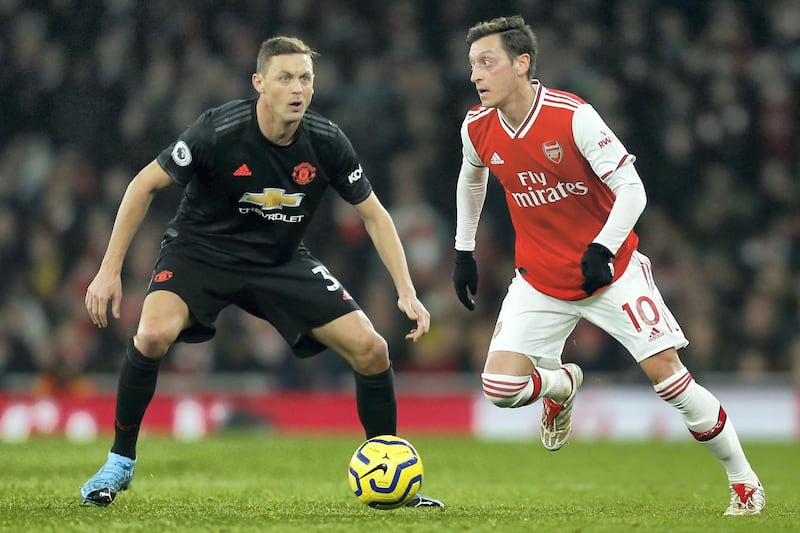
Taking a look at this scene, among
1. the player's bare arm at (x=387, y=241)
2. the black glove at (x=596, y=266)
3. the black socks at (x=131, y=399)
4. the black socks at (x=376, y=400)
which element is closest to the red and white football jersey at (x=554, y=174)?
the black glove at (x=596, y=266)

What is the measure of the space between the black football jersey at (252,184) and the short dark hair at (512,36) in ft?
2.96

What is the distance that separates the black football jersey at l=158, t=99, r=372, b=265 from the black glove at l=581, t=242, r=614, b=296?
4.09 ft

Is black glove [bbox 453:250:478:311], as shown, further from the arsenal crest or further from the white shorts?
the arsenal crest

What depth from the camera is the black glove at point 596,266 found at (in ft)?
19.6

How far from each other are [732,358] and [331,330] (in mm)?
8690

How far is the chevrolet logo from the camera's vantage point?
21.0ft

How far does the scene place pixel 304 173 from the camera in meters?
6.41

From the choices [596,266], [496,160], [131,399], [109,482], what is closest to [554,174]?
[496,160]

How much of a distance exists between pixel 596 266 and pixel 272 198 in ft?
5.49

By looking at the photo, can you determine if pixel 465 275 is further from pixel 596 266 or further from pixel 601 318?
pixel 596 266

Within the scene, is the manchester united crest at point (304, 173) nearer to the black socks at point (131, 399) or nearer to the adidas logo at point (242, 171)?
the adidas logo at point (242, 171)

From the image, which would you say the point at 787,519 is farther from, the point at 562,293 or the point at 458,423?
the point at 458,423

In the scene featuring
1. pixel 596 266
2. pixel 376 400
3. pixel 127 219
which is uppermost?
pixel 127 219

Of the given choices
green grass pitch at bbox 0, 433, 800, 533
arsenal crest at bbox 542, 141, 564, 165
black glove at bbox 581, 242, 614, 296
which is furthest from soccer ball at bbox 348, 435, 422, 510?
arsenal crest at bbox 542, 141, 564, 165
